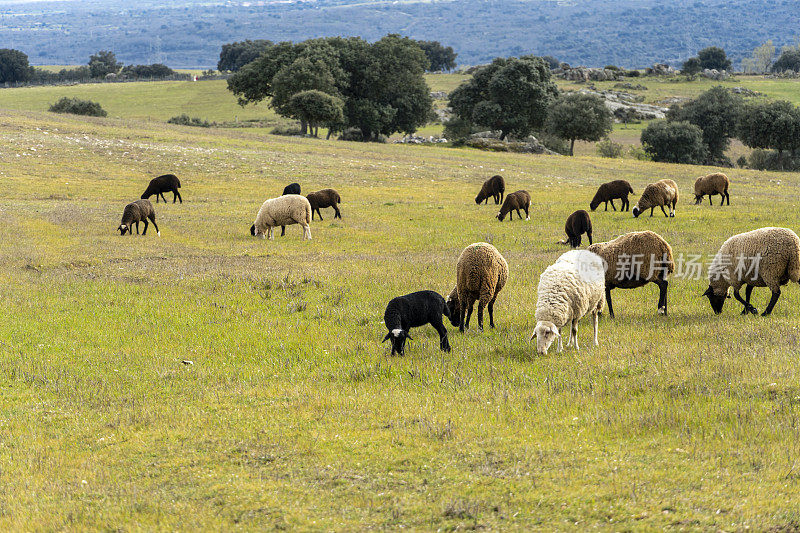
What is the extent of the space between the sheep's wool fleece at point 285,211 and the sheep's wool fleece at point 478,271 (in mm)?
15179

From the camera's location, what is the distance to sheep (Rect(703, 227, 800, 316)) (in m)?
15.5

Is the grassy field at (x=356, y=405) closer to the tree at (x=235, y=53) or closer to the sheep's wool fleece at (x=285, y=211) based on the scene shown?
the sheep's wool fleece at (x=285, y=211)

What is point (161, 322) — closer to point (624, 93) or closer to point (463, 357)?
point (463, 357)

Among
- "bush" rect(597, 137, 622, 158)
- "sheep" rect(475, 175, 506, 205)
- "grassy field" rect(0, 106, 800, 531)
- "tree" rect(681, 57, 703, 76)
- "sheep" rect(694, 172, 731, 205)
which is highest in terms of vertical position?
"tree" rect(681, 57, 703, 76)

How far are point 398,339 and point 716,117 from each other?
8923 cm

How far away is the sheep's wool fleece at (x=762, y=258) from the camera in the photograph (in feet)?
50.6

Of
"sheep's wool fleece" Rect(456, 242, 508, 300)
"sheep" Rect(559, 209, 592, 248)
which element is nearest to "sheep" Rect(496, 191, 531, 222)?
"sheep" Rect(559, 209, 592, 248)

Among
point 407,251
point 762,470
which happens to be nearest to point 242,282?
point 407,251

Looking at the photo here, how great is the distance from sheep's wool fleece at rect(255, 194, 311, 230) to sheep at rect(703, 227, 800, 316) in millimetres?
17097

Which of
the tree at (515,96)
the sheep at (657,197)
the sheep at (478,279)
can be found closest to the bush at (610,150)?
the tree at (515,96)

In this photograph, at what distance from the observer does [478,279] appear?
1495cm

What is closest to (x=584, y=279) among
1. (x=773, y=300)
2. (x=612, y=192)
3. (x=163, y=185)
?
(x=773, y=300)

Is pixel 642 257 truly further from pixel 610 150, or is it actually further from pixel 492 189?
pixel 610 150

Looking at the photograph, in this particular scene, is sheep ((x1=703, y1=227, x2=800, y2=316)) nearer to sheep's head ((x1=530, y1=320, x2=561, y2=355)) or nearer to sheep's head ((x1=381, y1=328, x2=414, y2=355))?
sheep's head ((x1=530, y1=320, x2=561, y2=355))
